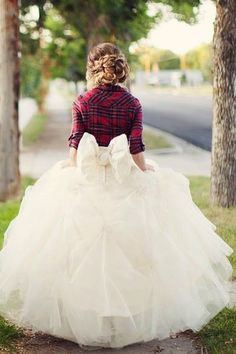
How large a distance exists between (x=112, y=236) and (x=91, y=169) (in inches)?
18.9

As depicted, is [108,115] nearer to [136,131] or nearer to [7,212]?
[136,131]

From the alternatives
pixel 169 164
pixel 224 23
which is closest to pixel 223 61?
pixel 224 23

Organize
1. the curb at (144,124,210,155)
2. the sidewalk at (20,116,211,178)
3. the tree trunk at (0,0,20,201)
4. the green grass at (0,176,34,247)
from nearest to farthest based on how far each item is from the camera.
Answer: the green grass at (0,176,34,247), the tree trunk at (0,0,20,201), the sidewalk at (20,116,211,178), the curb at (144,124,210,155)

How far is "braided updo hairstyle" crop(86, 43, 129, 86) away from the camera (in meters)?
3.81

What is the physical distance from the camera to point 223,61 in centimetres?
799

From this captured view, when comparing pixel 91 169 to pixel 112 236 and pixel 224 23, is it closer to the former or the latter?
pixel 112 236

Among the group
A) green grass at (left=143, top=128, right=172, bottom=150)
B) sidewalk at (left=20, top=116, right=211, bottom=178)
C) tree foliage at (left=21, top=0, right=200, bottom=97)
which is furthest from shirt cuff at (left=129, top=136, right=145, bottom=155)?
green grass at (left=143, top=128, right=172, bottom=150)

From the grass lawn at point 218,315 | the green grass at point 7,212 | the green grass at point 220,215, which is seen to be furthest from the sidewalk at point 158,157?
the green grass at point 7,212

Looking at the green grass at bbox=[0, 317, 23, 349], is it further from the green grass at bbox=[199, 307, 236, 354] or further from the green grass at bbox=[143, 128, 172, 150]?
the green grass at bbox=[143, 128, 172, 150]

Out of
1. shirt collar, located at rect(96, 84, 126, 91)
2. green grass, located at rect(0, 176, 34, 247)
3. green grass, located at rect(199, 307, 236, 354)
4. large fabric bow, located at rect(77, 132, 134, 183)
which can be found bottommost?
green grass, located at rect(0, 176, 34, 247)

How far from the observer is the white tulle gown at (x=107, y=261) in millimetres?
3674

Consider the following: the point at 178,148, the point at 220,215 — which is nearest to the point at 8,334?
the point at 220,215

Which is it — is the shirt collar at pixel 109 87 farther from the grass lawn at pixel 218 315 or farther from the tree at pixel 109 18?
the tree at pixel 109 18

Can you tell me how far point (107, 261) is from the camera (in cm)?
367
